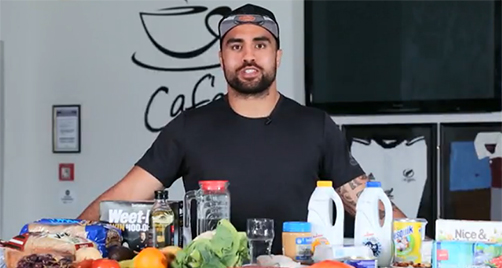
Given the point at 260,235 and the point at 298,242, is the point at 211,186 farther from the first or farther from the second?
the point at 298,242

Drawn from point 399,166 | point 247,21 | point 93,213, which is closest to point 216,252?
point 93,213

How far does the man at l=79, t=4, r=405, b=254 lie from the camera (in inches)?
94.3

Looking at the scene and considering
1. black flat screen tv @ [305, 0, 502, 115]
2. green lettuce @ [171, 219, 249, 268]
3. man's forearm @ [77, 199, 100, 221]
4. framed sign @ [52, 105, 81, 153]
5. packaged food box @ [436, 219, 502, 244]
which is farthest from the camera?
framed sign @ [52, 105, 81, 153]

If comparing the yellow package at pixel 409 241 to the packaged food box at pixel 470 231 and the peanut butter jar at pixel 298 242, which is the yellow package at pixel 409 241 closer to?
the packaged food box at pixel 470 231

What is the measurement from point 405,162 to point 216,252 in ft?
8.57

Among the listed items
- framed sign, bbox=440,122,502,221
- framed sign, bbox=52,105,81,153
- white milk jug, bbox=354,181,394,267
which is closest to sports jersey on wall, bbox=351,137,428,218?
framed sign, bbox=440,122,502,221

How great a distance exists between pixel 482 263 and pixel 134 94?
10.3 feet

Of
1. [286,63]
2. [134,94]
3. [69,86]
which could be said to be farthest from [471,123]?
[69,86]

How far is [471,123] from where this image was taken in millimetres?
3955

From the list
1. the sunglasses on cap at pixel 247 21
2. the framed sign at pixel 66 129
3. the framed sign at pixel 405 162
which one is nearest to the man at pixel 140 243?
the sunglasses on cap at pixel 247 21

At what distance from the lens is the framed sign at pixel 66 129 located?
4578mm

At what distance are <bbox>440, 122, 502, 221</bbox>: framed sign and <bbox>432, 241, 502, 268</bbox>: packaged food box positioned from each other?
235cm

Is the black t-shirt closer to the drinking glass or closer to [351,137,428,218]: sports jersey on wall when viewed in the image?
the drinking glass

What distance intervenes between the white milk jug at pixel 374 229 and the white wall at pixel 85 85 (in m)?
2.45
